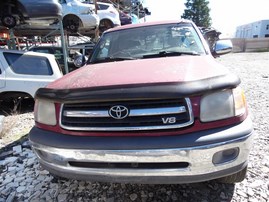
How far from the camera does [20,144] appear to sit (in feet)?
13.0

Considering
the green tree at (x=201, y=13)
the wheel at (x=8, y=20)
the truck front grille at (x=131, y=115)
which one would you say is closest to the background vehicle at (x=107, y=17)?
the wheel at (x=8, y=20)

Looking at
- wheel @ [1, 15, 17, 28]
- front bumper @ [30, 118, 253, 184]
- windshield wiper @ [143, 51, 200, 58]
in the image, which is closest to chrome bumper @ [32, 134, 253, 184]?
front bumper @ [30, 118, 253, 184]

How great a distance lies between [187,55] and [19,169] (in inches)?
95.9

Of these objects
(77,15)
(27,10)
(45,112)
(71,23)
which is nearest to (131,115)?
(45,112)

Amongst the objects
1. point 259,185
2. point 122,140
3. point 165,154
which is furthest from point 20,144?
point 259,185

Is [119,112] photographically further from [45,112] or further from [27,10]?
[27,10]

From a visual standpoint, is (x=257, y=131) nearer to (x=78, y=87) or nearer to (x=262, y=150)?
(x=262, y=150)

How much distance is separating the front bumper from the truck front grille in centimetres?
9

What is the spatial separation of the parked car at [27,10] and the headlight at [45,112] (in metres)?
4.96

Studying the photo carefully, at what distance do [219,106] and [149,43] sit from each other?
167cm

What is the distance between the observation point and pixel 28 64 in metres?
5.85

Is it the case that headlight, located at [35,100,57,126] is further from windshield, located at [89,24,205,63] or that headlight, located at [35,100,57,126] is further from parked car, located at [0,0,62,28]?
parked car, located at [0,0,62,28]

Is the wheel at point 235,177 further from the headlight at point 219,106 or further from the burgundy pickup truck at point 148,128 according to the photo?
the headlight at point 219,106

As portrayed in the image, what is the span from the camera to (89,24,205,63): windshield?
10.3ft
